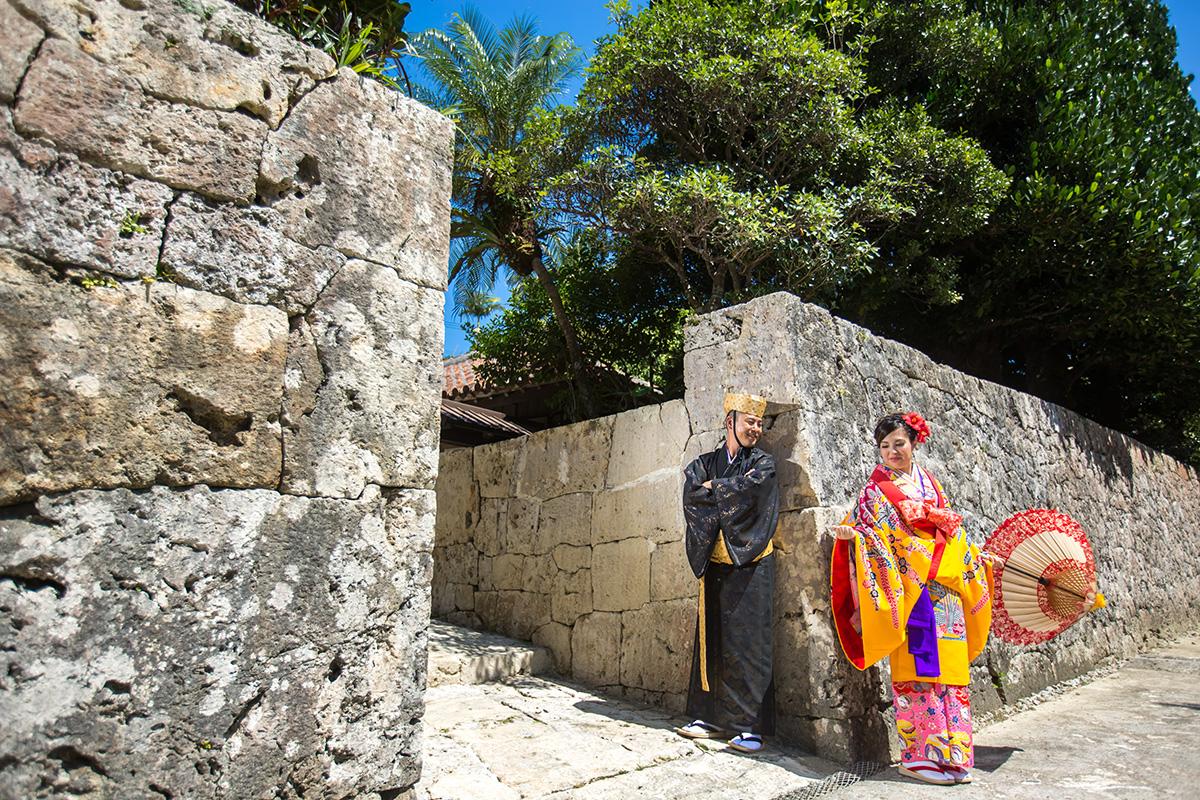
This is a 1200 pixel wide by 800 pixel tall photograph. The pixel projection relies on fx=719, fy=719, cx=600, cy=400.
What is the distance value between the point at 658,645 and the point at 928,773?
1490 mm

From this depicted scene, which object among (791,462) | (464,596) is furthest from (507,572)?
(791,462)

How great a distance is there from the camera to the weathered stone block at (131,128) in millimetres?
1753

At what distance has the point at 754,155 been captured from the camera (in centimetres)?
717

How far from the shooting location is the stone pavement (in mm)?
2812

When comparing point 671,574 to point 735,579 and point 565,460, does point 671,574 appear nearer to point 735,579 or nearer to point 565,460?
point 735,579

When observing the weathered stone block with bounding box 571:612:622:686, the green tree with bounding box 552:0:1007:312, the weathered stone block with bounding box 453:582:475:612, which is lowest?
the weathered stone block with bounding box 571:612:622:686

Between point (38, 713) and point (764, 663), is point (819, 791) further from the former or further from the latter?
point (38, 713)

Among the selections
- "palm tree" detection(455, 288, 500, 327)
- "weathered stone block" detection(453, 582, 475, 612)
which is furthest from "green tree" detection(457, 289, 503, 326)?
"weathered stone block" detection(453, 582, 475, 612)

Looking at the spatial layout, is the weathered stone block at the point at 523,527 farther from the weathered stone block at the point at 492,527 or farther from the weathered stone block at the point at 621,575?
the weathered stone block at the point at 621,575

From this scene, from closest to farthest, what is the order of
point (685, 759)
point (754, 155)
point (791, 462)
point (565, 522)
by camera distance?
point (685, 759), point (791, 462), point (565, 522), point (754, 155)

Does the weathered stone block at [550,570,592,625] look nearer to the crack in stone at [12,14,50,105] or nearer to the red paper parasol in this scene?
the red paper parasol

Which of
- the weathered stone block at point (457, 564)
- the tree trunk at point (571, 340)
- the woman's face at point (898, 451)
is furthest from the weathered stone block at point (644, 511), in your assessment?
the tree trunk at point (571, 340)

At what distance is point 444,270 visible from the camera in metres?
2.54

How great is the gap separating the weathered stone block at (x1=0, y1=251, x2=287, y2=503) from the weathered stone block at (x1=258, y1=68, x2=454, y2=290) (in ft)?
1.21
